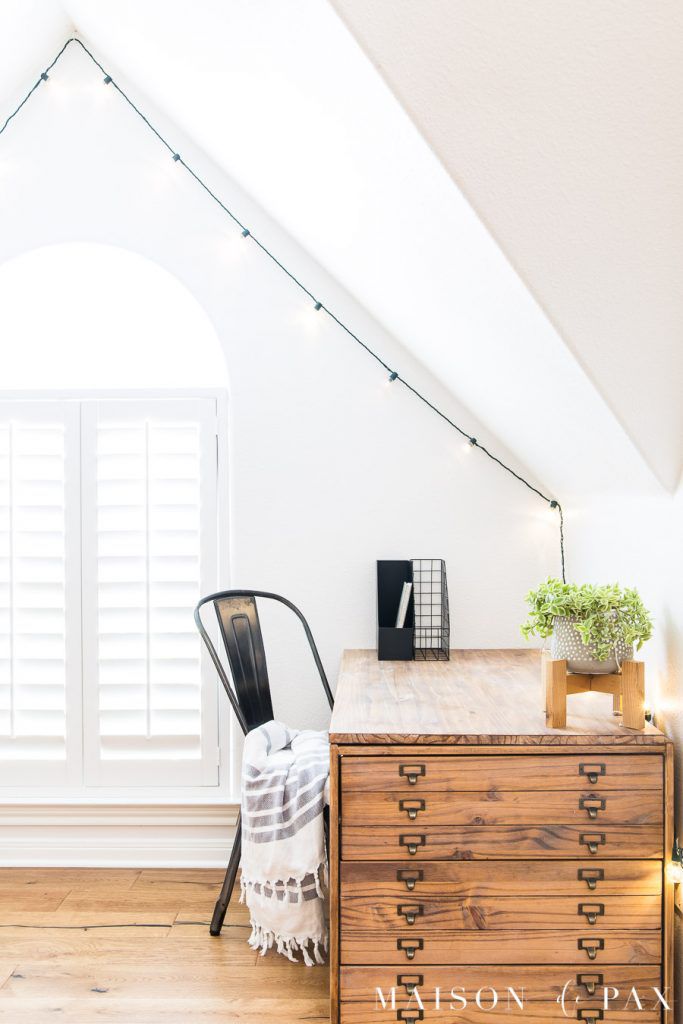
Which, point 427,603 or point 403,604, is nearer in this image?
point 403,604

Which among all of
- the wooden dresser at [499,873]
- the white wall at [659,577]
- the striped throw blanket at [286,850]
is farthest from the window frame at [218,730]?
the white wall at [659,577]

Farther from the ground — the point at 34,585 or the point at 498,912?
the point at 34,585

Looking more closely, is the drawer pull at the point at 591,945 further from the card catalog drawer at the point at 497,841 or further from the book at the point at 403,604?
the book at the point at 403,604

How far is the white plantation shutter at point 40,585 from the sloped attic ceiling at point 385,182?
1110 millimetres

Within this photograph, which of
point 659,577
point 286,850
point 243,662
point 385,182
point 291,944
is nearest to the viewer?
point 385,182

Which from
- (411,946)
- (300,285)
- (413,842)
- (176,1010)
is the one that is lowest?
(176,1010)

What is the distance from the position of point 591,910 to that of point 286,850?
2.42ft

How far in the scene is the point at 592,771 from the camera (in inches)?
Answer: 68.4

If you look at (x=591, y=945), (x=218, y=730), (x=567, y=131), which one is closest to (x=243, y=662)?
(x=218, y=730)

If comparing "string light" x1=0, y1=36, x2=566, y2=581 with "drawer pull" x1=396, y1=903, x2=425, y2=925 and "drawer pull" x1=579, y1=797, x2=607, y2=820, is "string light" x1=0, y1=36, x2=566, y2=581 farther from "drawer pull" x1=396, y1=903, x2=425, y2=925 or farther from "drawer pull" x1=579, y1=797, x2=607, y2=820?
"drawer pull" x1=396, y1=903, x2=425, y2=925

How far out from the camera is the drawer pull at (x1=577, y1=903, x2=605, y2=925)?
174cm

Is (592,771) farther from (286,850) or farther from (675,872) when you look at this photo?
(286,850)

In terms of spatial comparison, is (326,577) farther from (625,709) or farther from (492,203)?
(492,203)

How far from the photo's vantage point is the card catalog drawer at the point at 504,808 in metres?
1.74
